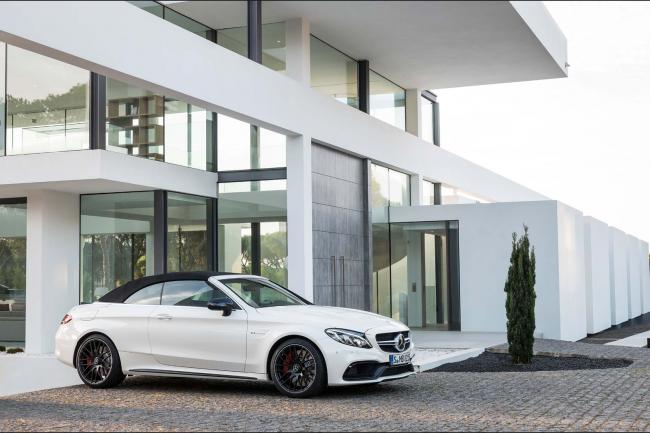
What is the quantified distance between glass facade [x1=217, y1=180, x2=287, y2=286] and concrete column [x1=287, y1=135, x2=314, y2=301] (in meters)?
0.73

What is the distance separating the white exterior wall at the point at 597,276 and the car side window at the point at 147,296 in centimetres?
1459

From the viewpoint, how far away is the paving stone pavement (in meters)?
8.91

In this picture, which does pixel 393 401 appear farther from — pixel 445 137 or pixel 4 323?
pixel 445 137

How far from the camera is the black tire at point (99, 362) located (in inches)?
468

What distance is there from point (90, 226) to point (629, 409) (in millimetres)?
12663

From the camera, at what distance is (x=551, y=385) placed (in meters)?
12.1

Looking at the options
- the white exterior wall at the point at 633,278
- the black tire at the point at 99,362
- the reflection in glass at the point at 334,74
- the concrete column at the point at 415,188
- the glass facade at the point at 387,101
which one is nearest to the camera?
the black tire at the point at 99,362

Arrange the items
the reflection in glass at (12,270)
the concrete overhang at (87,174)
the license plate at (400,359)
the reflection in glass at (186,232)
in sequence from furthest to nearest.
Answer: the reflection in glass at (12,270) < the reflection in glass at (186,232) < the concrete overhang at (87,174) < the license plate at (400,359)

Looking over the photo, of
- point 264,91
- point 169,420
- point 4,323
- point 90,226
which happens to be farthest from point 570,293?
point 169,420

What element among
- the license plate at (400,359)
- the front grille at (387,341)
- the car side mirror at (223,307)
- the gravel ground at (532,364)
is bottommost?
the gravel ground at (532,364)

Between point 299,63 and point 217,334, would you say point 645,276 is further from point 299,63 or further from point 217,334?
point 217,334

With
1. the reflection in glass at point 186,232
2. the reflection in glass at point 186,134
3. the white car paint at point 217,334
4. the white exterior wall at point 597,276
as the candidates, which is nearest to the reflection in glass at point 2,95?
the reflection in glass at point 186,134

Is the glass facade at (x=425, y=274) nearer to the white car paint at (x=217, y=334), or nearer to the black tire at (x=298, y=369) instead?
the white car paint at (x=217, y=334)

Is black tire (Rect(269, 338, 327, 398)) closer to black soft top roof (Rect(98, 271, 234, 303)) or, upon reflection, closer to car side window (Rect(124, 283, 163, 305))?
black soft top roof (Rect(98, 271, 234, 303))
